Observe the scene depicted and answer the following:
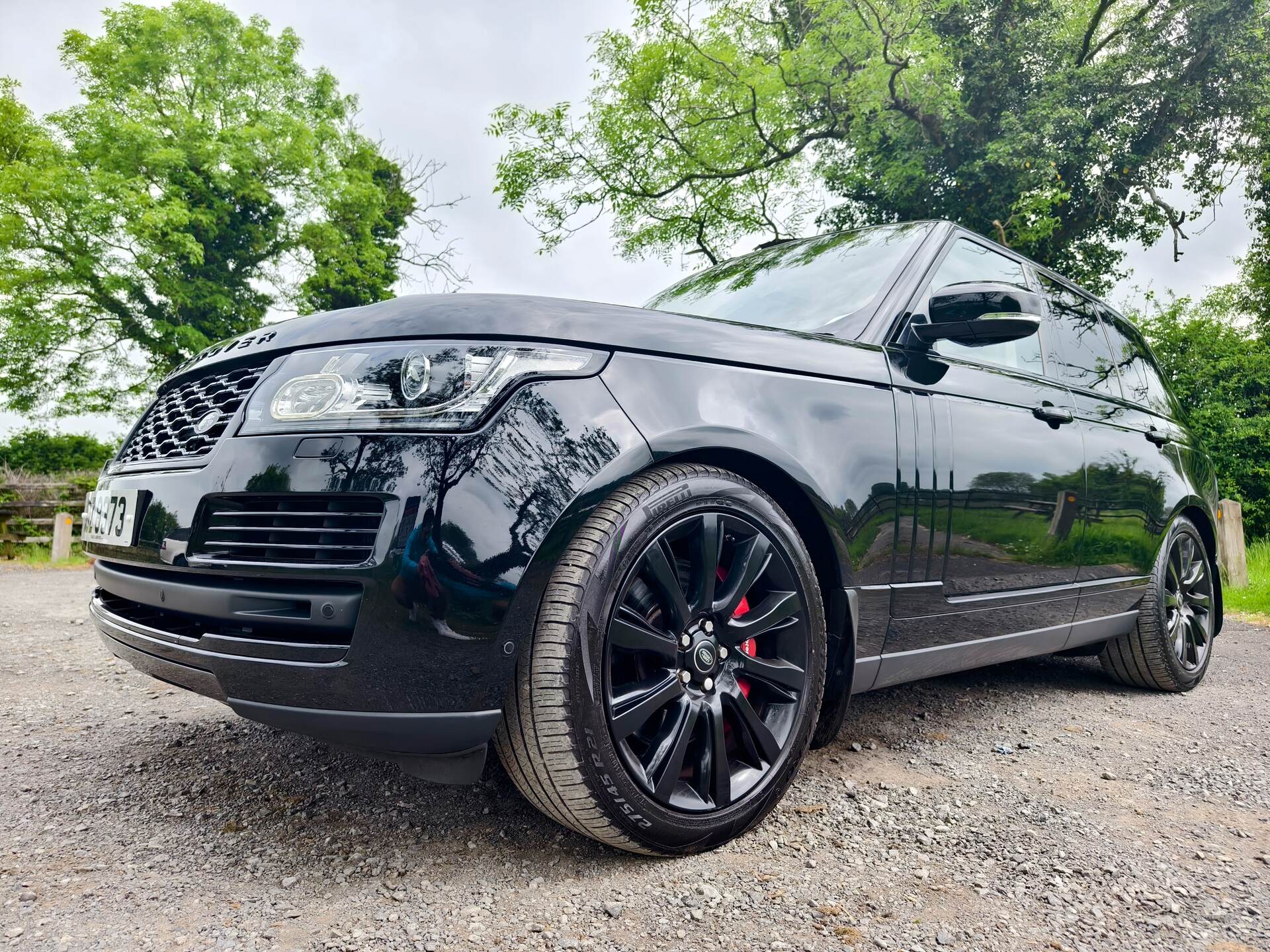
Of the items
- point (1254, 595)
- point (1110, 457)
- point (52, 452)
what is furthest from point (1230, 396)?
point (52, 452)

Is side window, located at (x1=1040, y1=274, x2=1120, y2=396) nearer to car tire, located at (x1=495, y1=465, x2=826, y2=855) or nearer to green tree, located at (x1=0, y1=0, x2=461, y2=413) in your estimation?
car tire, located at (x1=495, y1=465, x2=826, y2=855)

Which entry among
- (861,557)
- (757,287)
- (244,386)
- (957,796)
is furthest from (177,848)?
(757,287)

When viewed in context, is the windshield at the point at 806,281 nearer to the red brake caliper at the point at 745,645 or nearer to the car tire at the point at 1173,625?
the red brake caliper at the point at 745,645

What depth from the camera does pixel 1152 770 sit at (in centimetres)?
255

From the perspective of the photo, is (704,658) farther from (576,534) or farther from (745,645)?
(576,534)

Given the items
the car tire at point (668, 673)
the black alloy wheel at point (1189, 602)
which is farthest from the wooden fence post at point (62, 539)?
the black alloy wheel at point (1189, 602)

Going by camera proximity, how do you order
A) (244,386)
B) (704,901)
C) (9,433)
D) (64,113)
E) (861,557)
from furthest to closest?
1. (64,113)
2. (9,433)
3. (861,557)
4. (244,386)
5. (704,901)

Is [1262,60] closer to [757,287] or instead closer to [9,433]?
[757,287]

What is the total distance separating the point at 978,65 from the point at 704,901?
14.9 metres

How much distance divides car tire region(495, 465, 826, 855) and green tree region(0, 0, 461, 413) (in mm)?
22774

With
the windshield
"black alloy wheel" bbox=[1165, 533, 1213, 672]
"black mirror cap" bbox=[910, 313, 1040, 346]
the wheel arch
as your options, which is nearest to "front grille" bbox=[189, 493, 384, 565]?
the wheel arch

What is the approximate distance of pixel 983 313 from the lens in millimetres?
2398

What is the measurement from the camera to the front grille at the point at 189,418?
1.82 m

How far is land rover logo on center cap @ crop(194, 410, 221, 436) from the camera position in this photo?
1.83m
